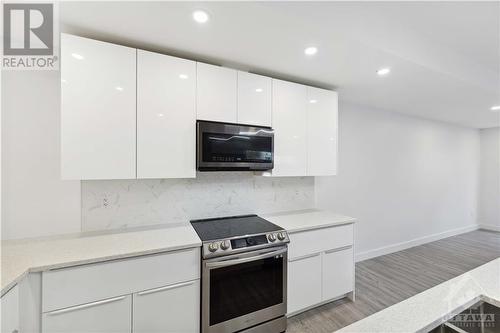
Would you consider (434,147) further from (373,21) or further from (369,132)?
(373,21)

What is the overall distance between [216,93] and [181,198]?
3.59 feet

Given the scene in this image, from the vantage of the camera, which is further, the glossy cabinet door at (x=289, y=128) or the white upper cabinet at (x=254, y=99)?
the glossy cabinet door at (x=289, y=128)

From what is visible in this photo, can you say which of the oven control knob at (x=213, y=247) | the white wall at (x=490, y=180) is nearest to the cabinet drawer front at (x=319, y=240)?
the oven control knob at (x=213, y=247)

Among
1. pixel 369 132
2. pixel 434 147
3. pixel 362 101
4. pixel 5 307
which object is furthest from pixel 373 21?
pixel 434 147

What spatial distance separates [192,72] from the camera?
6.33 feet

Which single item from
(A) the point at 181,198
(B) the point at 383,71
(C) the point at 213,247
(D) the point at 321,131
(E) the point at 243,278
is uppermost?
(B) the point at 383,71

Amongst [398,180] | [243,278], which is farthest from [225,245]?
[398,180]

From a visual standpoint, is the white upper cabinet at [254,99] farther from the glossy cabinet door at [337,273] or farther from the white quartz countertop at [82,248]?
the glossy cabinet door at [337,273]

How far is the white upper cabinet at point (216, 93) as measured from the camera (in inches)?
77.5

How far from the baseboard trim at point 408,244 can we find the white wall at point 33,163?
3.85m

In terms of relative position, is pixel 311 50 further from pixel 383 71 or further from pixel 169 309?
pixel 169 309

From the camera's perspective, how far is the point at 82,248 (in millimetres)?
1563

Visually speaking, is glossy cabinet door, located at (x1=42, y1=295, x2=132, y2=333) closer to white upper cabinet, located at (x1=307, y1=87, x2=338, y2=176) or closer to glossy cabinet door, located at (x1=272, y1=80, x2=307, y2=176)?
glossy cabinet door, located at (x1=272, y1=80, x2=307, y2=176)

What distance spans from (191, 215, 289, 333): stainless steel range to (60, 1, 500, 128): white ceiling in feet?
5.17
